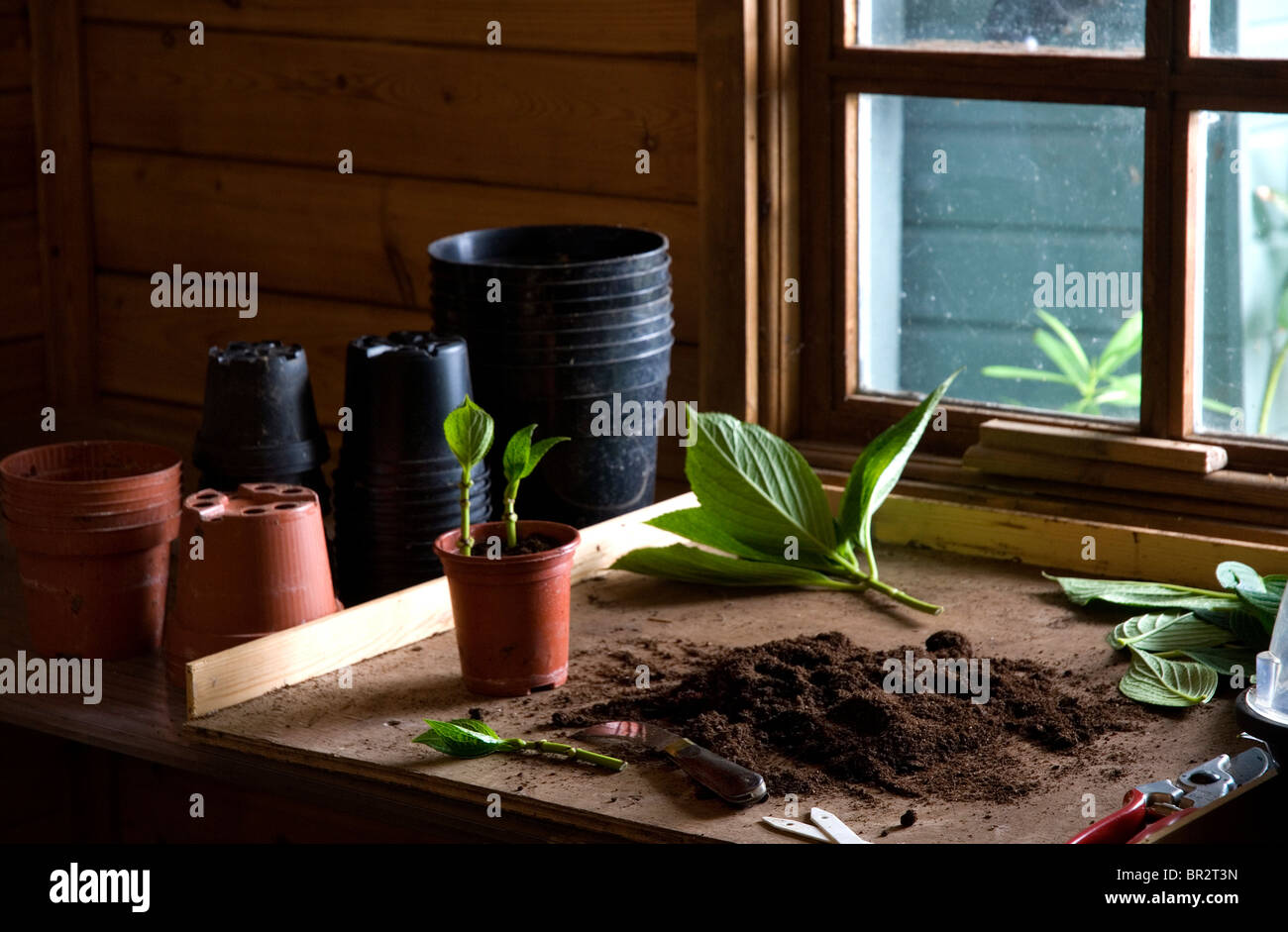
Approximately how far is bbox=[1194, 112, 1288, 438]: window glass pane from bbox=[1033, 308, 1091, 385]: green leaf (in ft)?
0.43

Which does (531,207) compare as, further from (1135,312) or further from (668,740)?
(668,740)

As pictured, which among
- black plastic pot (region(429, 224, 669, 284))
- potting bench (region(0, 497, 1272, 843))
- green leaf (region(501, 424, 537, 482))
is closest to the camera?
potting bench (region(0, 497, 1272, 843))

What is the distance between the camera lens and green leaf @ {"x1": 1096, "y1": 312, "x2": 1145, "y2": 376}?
1837 millimetres

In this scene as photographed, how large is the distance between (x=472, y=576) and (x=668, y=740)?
0.75 feet

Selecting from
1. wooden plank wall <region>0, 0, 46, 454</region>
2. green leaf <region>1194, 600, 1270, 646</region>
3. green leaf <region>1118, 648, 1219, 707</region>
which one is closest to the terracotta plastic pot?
green leaf <region>1118, 648, 1219, 707</region>

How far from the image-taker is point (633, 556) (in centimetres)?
169

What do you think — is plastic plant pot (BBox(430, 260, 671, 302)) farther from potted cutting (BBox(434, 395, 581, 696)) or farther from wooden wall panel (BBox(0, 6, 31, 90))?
wooden wall panel (BBox(0, 6, 31, 90))

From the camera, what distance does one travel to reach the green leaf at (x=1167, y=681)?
1332 millimetres

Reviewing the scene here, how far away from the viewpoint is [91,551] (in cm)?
150

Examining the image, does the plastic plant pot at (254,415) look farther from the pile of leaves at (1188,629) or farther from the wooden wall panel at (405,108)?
the pile of leaves at (1188,629)

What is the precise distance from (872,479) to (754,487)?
0.12 meters

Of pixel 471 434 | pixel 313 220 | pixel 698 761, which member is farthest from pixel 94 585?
pixel 313 220

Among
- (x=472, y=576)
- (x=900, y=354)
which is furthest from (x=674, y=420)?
(x=472, y=576)
